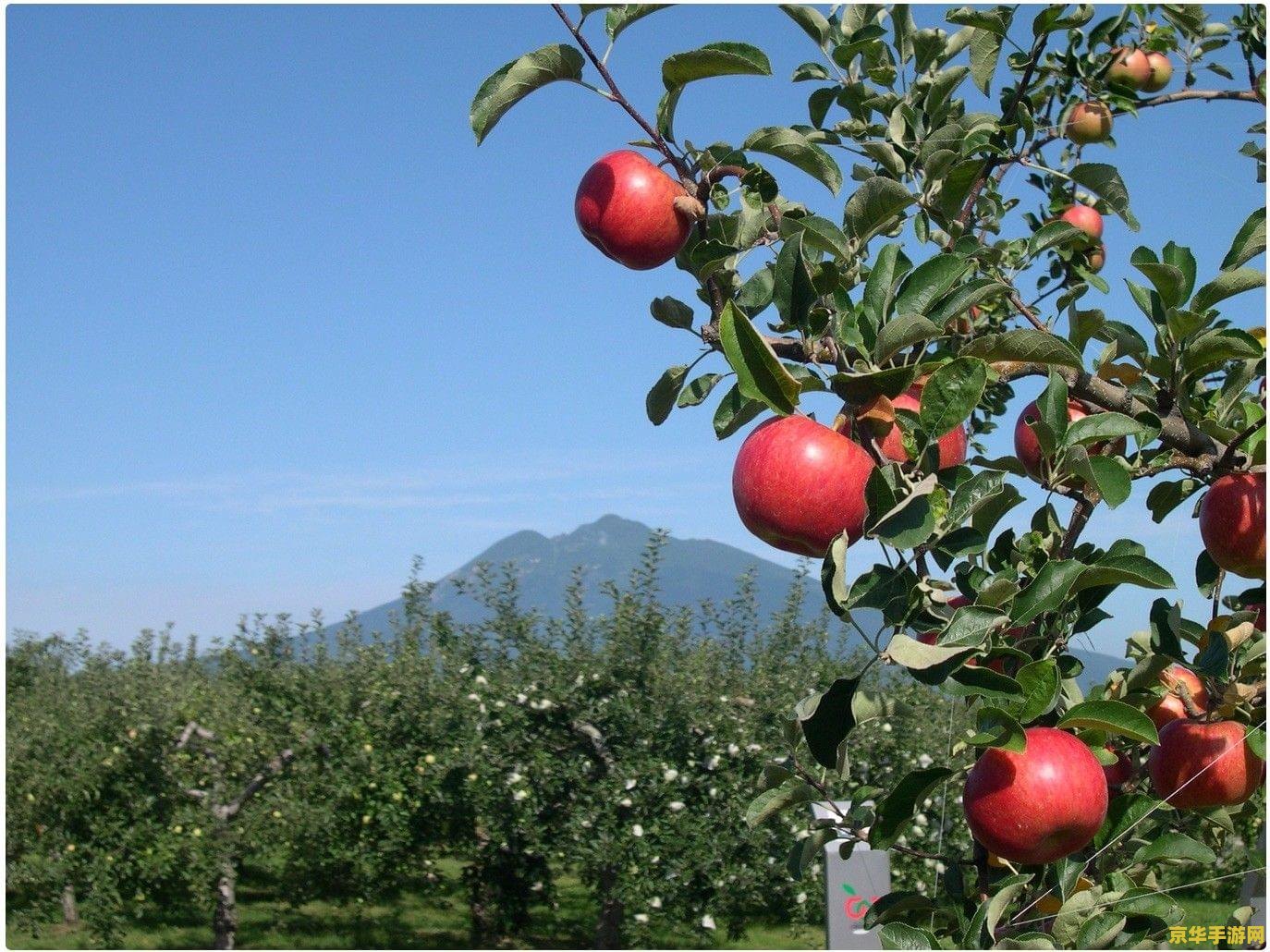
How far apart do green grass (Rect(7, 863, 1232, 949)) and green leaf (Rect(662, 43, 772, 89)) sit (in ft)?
19.0

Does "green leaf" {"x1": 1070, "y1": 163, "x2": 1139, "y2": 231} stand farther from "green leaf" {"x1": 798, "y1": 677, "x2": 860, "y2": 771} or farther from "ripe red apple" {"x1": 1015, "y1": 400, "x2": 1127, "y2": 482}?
"green leaf" {"x1": 798, "y1": 677, "x2": 860, "y2": 771}

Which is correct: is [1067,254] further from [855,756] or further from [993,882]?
[855,756]

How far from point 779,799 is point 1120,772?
1.80 feet

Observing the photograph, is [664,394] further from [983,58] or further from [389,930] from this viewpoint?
[389,930]

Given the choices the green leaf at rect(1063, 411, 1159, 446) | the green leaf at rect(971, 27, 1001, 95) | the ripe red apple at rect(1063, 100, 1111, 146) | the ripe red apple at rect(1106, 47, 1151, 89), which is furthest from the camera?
the ripe red apple at rect(1063, 100, 1111, 146)

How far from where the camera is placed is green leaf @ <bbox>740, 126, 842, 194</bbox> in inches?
51.6

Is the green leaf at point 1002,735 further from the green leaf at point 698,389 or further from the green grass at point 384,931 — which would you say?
the green grass at point 384,931

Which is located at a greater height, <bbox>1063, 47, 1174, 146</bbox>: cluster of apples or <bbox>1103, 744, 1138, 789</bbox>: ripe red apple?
<bbox>1063, 47, 1174, 146</bbox>: cluster of apples

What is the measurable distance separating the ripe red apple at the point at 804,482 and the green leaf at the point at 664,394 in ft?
0.89

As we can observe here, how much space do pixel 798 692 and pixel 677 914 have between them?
4.72 feet

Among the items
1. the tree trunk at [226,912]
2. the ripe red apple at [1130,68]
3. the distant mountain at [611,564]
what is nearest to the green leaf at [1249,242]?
the ripe red apple at [1130,68]

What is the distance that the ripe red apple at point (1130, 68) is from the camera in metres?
2.47

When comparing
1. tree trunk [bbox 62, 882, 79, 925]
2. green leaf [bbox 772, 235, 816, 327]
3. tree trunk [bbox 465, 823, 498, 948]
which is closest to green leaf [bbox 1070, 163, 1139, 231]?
green leaf [bbox 772, 235, 816, 327]

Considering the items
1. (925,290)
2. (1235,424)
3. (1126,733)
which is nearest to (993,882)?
(1126,733)
